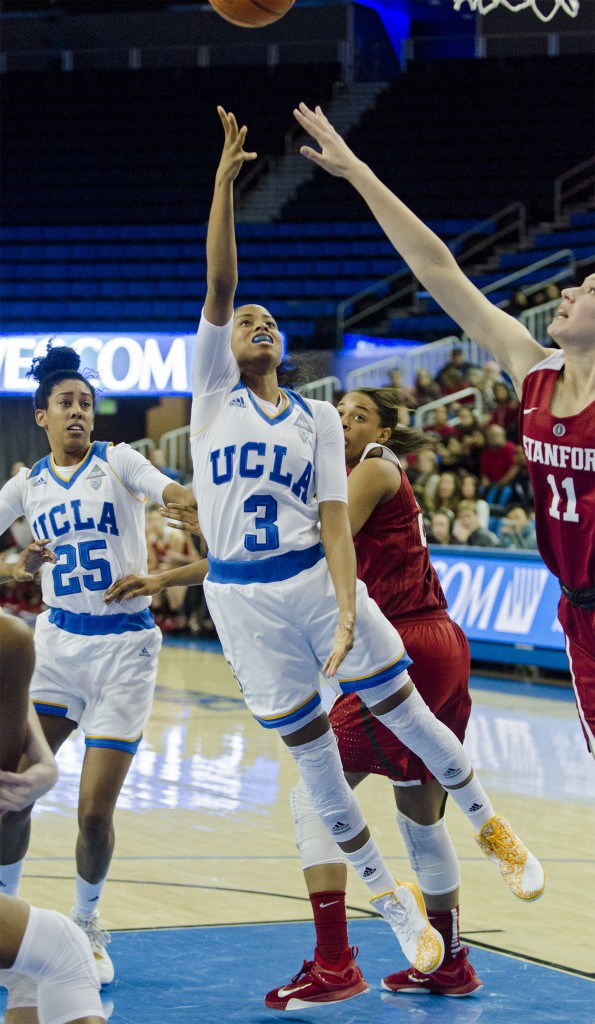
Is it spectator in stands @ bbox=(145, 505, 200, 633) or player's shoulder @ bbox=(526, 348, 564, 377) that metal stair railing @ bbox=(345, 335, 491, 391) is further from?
player's shoulder @ bbox=(526, 348, 564, 377)

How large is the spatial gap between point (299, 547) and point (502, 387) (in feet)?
34.3

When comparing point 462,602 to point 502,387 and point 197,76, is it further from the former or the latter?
point 197,76

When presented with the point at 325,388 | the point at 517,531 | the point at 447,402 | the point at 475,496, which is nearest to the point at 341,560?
the point at 517,531

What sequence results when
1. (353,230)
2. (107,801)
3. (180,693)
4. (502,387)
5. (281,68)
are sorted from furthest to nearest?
1. (281,68)
2. (353,230)
3. (502,387)
4. (180,693)
5. (107,801)

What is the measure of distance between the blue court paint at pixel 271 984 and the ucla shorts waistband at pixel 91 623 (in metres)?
1.12

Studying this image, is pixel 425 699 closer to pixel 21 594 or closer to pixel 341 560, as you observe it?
pixel 341 560

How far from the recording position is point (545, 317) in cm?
1539

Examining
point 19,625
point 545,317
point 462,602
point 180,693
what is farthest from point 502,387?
point 19,625

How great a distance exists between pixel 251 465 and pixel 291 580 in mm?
366

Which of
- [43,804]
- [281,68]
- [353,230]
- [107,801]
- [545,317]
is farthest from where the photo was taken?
[281,68]

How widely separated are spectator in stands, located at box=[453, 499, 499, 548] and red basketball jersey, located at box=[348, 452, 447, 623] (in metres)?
7.56

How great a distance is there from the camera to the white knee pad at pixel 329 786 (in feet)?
13.2

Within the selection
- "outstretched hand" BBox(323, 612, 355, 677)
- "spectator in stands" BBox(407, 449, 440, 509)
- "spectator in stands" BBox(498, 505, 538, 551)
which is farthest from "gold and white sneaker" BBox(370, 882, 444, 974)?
"spectator in stands" BBox(407, 449, 440, 509)

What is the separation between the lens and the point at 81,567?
447cm
